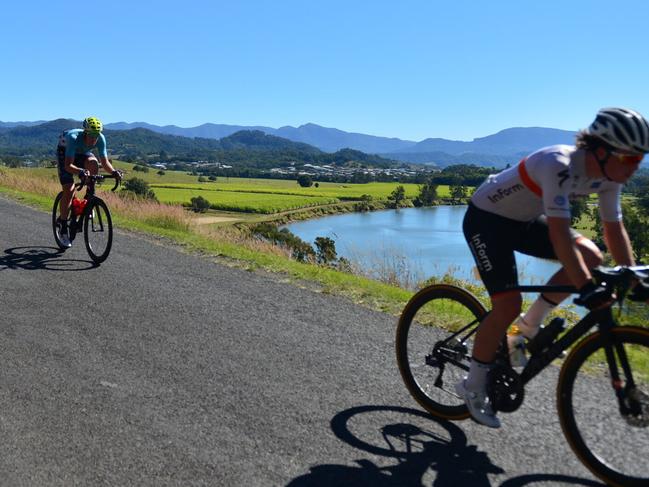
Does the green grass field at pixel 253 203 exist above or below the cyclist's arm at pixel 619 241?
below

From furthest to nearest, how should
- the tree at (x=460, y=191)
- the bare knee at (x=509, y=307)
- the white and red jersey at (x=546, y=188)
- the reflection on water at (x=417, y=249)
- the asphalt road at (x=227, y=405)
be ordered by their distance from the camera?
the tree at (x=460, y=191)
the reflection on water at (x=417, y=249)
the bare knee at (x=509, y=307)
the asphalt road at (x=227, y=405)
the white and red jersey at (x=546, y=188)

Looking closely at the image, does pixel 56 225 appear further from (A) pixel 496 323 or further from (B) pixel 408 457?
(A) pixel 496 323

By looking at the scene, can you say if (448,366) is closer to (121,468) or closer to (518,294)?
(518,294)

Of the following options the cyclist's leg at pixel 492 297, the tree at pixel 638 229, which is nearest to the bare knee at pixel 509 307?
the cyclist's leg at pixel 492 297

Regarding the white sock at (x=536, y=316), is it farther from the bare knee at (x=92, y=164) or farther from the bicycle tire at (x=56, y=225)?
the bicycle tire at (x=56, y=225)

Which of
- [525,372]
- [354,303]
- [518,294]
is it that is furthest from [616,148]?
[354,303]

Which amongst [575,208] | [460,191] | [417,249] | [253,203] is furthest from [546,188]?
[253,203]

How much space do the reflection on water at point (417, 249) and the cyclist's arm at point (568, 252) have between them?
0.88 m

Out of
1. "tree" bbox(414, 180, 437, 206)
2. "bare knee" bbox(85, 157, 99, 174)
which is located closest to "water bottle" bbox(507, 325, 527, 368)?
"bare knee" bbox(85, 157, 99, 174)

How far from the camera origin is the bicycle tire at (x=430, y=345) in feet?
12.3

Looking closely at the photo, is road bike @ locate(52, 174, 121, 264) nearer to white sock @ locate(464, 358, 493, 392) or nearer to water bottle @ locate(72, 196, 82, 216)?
water bottle @ locate(72, 196, 82, 216)

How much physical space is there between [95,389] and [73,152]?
5198 mm

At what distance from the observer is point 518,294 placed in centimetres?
322

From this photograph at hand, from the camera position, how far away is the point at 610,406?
119 inches
